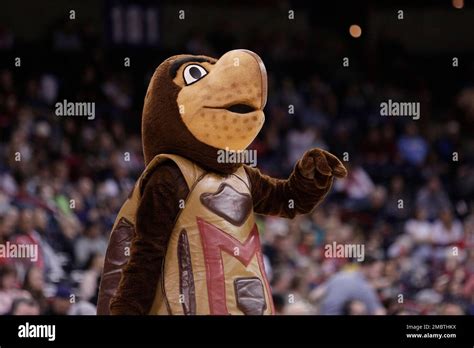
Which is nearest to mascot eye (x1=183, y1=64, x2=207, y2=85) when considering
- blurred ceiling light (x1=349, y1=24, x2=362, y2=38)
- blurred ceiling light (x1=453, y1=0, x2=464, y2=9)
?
blurred ceiling light (x1=349, y1=24, x2=362, y2=38)

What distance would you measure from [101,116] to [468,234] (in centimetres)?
210

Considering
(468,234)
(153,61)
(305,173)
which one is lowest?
(468,234)

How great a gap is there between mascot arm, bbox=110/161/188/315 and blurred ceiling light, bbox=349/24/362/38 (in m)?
4.97

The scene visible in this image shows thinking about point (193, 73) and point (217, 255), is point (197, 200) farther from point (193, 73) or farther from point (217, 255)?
point (193, 73)

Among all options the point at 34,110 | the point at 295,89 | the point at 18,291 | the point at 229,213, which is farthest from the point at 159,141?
the point at 295,89

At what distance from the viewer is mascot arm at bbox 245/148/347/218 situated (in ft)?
11.3

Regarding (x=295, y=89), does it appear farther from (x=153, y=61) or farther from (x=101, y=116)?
(x=101, y=116)

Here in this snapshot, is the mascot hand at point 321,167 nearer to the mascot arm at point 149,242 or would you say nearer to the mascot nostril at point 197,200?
the mascot nostril at point 197,200

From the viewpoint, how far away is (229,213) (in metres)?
3.30

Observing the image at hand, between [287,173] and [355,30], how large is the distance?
1778mm
